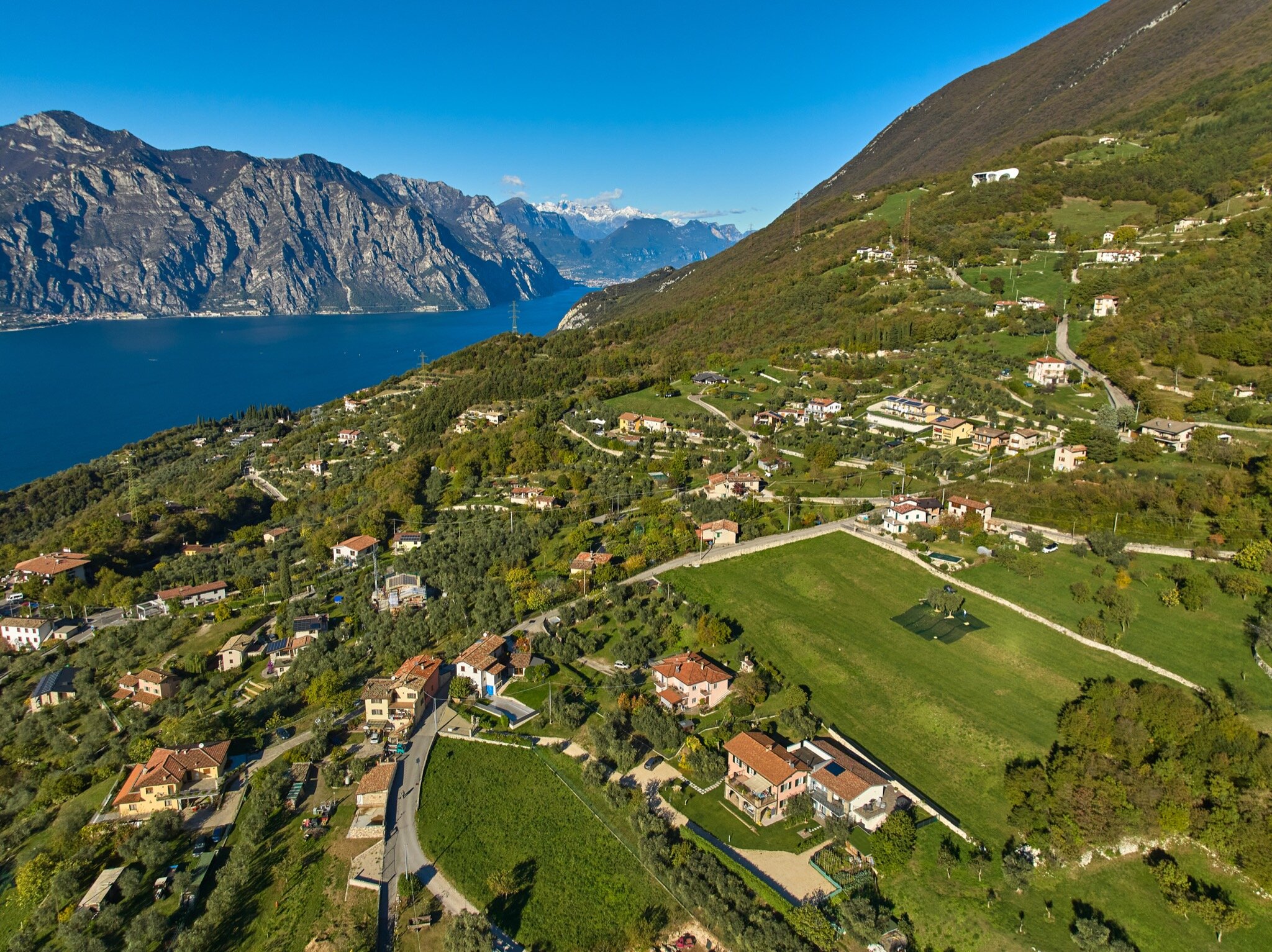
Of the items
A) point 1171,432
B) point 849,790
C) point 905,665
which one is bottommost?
point 905,665

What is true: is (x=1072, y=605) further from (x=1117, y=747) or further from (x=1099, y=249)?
(x=1099, y=249)

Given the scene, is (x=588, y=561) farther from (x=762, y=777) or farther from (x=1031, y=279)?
(x=1031, y=279)

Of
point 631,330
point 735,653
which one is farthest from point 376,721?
point 631,330

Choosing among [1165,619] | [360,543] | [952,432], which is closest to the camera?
[1165,619]

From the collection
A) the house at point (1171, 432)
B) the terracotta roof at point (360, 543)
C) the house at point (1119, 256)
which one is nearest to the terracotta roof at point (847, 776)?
the house at point (1171, 432)

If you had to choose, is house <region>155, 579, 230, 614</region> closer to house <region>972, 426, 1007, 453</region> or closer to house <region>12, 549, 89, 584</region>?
house <region>12, 549, 89, 584</region>

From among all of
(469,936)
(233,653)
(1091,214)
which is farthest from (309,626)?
(1091,214)

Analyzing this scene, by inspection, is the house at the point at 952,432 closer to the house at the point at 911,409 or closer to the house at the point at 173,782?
the house at the point at 911,409
